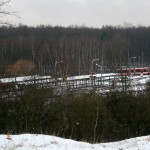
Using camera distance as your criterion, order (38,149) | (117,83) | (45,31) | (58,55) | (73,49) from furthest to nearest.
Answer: (45,31) < (73,49) < (58,55) < (117,83) < (38,149)

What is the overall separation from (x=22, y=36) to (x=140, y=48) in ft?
140

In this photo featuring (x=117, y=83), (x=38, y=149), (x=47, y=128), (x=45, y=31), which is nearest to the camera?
(x=38, y=149)

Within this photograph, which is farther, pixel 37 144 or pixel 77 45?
pixel 77 45

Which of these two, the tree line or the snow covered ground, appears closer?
the snow covered ground

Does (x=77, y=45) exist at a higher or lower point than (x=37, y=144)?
higher

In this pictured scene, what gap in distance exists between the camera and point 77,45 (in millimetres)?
118188

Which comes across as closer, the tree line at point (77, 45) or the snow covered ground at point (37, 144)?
the snow covered ground at point (37, 144)

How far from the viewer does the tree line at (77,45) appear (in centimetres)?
10044

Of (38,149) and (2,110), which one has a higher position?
(38,149)

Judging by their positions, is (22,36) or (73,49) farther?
(22,36)

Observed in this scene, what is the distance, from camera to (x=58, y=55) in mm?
104750

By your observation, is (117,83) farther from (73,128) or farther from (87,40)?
(87,40)

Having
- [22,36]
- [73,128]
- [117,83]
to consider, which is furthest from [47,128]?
[22,36]

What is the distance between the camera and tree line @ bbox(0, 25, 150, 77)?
100444 millimetres
